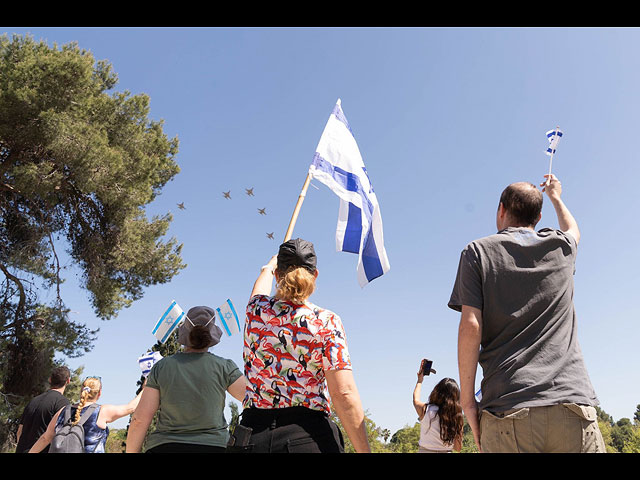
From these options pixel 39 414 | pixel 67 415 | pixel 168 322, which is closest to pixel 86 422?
pixel 67 415

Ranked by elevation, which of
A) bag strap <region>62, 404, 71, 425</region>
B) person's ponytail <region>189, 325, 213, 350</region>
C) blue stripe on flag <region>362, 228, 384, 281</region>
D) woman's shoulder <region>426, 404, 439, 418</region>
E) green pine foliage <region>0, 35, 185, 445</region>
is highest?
green pine foliage <region>0, 35, 185, 445</region>

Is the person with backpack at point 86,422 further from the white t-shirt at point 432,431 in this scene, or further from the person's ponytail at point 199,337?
the white t-shirt at point 432,431

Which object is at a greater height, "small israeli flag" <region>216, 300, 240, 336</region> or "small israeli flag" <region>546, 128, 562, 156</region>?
"small israeli flag" <region>546, 128, 562, 156</region>

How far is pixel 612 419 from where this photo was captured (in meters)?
61.8

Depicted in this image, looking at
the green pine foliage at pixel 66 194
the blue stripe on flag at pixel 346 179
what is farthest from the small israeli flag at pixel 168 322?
the green pine foliage at pixel 66 194

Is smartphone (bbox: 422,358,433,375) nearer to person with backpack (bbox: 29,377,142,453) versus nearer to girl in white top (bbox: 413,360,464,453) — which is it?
girl in white top (bbox: 413,360,464,453)

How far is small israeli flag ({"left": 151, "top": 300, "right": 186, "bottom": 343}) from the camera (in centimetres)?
447

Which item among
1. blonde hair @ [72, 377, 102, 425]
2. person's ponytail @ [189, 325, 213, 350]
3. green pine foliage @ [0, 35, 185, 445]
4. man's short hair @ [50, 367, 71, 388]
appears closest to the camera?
person's ponytail @ [189, 325, 213, 350]

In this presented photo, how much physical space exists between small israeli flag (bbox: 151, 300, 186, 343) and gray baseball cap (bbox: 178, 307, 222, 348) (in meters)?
0.93

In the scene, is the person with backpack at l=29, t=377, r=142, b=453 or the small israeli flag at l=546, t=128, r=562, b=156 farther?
the person with backpack at l=29, t=377, r=142, b=453

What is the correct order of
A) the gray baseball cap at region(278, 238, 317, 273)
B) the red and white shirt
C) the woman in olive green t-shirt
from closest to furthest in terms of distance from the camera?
the red and white shirt → the gray baseball cap at region(278, 238, 317, 273) → the woman in olive green t-shirt

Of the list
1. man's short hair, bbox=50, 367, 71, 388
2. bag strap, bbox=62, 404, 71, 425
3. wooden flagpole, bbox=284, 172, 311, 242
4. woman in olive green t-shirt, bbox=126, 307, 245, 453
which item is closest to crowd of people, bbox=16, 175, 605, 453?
wooden flagpole, bbox=284, 172, 311, 242

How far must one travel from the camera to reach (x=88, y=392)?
4926 millimetres
